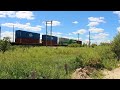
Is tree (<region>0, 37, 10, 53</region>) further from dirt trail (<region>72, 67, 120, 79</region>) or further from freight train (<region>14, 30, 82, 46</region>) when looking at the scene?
dirt trail (<region>72, 67, 120, 79</region>)

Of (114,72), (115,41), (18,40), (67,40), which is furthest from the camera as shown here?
(67,40)

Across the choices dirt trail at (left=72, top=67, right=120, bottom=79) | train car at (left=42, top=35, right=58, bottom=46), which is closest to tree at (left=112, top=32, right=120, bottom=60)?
dirt trail at (left=72, top=67, right=120, bottom=79)

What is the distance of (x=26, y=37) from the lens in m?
42.0

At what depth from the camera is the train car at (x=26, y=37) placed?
4072cm

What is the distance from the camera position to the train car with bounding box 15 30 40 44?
40.7 m

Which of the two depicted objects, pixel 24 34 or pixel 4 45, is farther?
pixel 24 34

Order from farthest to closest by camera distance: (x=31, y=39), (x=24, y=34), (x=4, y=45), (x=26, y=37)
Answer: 1. (x=31, y=39)
2. (x=26, y=37)
3. (x=24, y=34)
4. (x=4, y=45)

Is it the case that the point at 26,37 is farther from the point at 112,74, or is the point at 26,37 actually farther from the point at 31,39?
the point at 112,74

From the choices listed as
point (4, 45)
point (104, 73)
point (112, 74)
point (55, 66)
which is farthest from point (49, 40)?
point (112, 74)

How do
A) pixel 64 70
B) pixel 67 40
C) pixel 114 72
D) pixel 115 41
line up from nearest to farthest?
pixel 64 70, pixel 114 72, pixel 115 41, pixel 67 40

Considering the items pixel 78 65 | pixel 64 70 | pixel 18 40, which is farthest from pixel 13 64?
pixel 18 40
